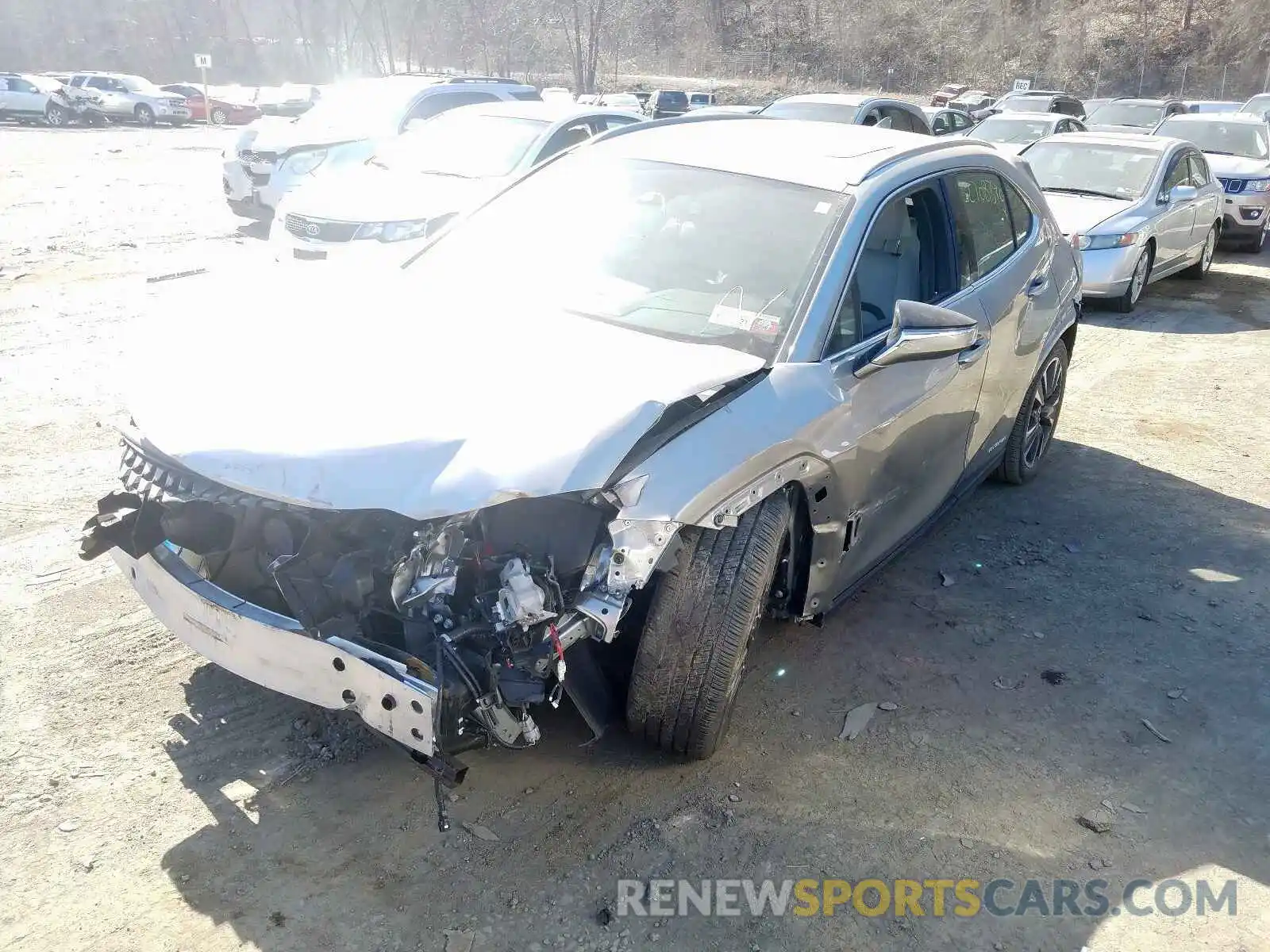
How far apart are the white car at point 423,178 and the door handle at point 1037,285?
13.6 feet

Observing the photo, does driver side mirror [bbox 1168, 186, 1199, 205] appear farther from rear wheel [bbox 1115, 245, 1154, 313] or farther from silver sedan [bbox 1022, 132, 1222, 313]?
rear wheel [bbox 1115, 245, 1154, 313]

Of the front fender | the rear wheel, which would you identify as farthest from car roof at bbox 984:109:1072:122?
the front fender

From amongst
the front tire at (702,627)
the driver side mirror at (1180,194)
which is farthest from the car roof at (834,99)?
the front tire at (702,627)

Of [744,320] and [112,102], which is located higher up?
[112,102]

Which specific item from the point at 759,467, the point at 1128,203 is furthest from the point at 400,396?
the point at 1128,203

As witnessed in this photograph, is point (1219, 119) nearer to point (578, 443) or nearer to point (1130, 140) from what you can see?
point (1130, 140)

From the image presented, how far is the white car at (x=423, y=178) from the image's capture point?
857 centimetres

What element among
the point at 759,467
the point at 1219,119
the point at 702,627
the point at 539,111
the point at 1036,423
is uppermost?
the point at 539,111

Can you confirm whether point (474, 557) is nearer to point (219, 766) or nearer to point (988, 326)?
point (219, 766)

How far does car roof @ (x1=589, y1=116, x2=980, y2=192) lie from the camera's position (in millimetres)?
3936

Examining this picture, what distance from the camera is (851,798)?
3291 mm

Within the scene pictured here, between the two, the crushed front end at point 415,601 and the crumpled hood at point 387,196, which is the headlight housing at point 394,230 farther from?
the crushed front end at point 415,601

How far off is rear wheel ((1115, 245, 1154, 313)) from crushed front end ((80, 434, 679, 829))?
29.1 feet

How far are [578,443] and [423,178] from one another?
7.19m
